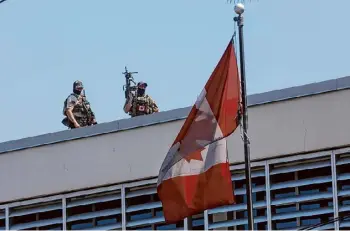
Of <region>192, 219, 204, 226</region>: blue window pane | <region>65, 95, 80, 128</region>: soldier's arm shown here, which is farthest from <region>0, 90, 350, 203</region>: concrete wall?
<region>192, 219, 204, 226</region>: blue window pane

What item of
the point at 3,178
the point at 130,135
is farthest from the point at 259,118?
the point at 3,178

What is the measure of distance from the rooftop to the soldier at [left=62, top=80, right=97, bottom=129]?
332 millimetres

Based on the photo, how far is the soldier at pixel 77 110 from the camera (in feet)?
84.7

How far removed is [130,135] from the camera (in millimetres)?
25094

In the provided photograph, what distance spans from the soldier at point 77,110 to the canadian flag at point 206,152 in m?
5.69

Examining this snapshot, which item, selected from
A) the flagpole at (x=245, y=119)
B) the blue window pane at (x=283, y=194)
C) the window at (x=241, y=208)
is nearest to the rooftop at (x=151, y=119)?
the window at (x=241, y=208)

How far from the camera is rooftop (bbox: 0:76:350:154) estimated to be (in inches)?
909

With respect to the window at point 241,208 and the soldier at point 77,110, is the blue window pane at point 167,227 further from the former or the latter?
the soldier at point 77,110

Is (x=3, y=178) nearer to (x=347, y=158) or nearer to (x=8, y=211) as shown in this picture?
(x=8, y=211)

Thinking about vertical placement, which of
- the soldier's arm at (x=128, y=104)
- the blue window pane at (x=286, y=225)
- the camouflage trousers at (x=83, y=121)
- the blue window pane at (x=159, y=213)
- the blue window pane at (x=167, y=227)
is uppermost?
the soldier's arm at (x=128, y=104)

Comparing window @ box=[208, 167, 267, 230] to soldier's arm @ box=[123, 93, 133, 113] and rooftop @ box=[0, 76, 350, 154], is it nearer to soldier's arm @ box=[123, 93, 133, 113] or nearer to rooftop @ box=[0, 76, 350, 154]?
rooftop @ box=[0, 76, 350, 154]

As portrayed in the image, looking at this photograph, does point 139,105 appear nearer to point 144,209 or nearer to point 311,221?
point 144,209

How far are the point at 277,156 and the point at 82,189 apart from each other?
12.1 feet

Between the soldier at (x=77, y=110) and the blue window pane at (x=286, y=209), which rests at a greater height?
the soldier at (x=77, y=110)
